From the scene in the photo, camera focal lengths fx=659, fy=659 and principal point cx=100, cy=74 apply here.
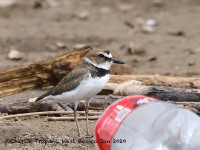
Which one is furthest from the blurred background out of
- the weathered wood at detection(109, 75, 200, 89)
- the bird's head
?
the bird's head

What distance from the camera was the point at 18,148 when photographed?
5.15 m

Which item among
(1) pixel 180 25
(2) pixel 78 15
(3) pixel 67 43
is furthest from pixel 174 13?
(3) pixel 67 43

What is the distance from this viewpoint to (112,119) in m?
4.35

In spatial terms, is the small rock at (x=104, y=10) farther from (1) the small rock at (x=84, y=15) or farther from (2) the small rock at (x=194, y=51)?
(2) the small rock at (x=194, y=51)

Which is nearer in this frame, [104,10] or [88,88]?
[88,88]

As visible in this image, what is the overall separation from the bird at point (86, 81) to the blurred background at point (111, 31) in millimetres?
2789

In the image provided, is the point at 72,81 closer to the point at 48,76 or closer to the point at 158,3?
the point at 48,76

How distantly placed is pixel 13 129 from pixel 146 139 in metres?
1.49

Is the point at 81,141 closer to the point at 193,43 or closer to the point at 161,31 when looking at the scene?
the point at 193,43

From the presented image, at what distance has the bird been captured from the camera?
5293mm

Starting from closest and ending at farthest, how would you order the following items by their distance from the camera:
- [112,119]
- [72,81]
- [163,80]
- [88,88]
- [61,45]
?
[112,119] < [88,88] < [72,81] < [163,80] < [61,45]

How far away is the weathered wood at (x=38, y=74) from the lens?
6.52 metres

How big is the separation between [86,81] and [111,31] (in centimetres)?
597

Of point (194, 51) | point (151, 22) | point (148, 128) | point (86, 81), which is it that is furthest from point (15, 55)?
point (148, 128)
